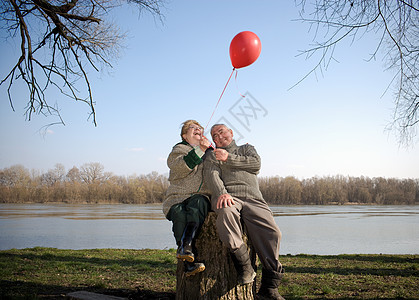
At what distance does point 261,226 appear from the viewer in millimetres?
3492

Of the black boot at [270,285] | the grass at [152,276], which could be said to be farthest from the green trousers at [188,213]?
the grass at [152,276]

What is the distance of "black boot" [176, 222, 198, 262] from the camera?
3.27 metres

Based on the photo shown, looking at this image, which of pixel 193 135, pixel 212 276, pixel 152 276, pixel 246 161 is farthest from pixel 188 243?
pixel 152 276

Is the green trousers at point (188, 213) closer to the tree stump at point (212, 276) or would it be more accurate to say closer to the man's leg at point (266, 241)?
the tree stump at point (212, 276)

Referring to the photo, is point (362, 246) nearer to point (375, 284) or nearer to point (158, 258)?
point (375, 284)

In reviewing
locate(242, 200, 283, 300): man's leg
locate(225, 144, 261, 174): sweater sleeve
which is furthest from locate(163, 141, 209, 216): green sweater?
locate(242, 200, 283, 300): man's leg

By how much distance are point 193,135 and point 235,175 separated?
A: 68 cm

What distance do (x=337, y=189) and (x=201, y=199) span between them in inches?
1888

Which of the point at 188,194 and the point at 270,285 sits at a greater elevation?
the point at 188,194

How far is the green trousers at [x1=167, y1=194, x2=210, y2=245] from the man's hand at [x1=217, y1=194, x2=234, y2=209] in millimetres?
216

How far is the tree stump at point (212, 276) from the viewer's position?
11.1ft

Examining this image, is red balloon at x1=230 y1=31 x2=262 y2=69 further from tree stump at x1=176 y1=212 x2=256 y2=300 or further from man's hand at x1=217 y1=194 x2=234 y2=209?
tree stump at x1=176 y1=212 x2=256 y2=300

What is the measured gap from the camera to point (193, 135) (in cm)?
389

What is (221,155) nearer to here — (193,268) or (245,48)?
(193,268)
